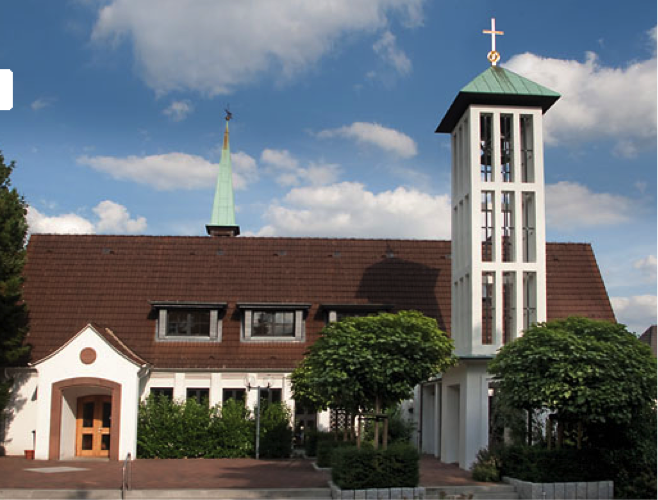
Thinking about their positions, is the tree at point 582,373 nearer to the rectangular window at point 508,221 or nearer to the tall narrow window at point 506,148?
the rectangular window at point 508,221

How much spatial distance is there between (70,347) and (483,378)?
13.3 meters

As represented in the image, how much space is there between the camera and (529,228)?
26.0m

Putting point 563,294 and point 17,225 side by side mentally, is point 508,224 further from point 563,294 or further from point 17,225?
point 17,225

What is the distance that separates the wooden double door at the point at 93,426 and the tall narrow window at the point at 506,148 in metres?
15.4

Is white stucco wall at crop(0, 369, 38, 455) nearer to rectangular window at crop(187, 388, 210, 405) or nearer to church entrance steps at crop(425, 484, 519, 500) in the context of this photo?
rectangular window at crop(187, 388, 210, 405)

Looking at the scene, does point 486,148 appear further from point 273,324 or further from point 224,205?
point 224,205

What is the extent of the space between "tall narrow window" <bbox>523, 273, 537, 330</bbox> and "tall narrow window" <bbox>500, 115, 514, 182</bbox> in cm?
317

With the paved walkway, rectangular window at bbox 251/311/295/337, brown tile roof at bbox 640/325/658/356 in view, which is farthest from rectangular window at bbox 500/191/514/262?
brown tile roof at bbox 640/325/658/356

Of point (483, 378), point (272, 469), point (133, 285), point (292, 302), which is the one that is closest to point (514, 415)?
point (483, 378)

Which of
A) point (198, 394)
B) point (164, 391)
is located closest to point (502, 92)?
A: point (198, 394)

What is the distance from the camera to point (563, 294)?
1329 inches

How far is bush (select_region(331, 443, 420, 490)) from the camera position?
1822 centimetres

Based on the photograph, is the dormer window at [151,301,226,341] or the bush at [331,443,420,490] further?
the dormer window at [151,301,226,341]

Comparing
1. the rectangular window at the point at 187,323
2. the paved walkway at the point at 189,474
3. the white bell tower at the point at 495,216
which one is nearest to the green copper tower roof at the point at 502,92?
the white bell tower at the point at 495,216
